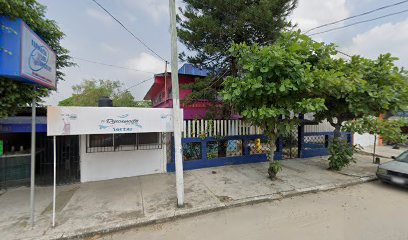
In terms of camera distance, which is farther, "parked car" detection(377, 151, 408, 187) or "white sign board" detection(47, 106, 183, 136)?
"parked car" detection(377, 151, 408, 187)

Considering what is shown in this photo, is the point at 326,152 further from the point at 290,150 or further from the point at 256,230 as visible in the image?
the point at 256,230

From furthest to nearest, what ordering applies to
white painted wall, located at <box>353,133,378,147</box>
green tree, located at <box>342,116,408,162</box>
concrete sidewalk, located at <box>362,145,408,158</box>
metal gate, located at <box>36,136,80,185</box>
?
1. white painted wall, located at <box>353,133,378,147</box>
2. concrete sidewalk, located at <box>362,145,408,158</box>
3. green tree, located at <box>342,116,408,162</box>
4. metal gate, located at <box>36,136,80,185</box>

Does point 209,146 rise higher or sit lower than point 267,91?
lower

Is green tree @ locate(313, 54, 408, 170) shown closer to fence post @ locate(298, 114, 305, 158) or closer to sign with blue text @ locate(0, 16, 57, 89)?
fence post @ locate(298, 114, 305, 158)

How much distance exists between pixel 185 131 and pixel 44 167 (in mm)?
4439

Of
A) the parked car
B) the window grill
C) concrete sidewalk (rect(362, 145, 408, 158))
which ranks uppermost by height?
the window grill

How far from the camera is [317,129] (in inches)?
369

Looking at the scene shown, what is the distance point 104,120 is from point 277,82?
14.3ft

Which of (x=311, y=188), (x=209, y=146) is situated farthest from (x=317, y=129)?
(x=209, y=146)

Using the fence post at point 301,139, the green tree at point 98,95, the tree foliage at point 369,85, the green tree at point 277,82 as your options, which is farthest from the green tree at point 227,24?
the green tree at point 98,95

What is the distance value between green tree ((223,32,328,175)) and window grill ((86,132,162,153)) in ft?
10.5

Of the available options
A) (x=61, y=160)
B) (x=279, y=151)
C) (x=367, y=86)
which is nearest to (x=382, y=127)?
(x=367, y=86)

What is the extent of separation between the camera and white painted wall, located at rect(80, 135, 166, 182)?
6.04 m

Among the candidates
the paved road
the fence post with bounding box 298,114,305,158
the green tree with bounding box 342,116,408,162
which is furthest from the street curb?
the fence post with bounding box 298,114,305,158
